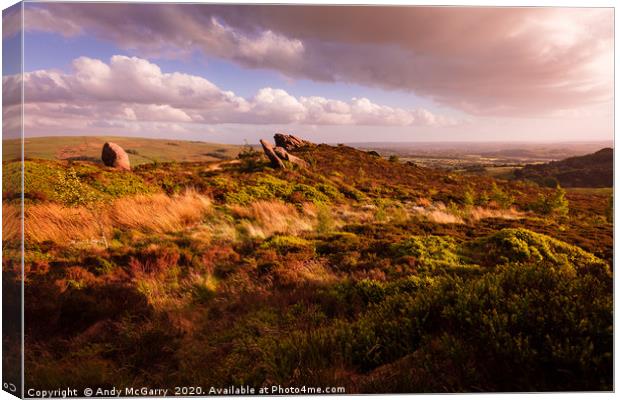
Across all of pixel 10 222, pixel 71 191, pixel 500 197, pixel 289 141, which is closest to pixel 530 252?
pixel 500 197

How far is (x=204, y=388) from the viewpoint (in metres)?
4.84

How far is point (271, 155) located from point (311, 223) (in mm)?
1677

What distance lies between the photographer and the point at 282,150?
7.11 meters

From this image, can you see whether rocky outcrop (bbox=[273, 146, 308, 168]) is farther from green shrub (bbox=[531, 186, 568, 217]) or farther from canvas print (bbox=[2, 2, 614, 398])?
green shrub (bbox=[531, 186, 568, 217])

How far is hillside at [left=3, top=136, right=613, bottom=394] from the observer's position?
4.07 metres

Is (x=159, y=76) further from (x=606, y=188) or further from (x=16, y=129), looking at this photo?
(x=606, y=188)

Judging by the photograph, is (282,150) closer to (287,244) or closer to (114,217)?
(287,244)

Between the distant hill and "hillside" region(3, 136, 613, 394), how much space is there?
0.21m

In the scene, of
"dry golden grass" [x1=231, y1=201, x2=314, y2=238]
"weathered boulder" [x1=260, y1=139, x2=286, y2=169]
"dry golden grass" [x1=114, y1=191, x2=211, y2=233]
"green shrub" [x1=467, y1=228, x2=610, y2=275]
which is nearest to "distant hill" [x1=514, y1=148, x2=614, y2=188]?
"green shrub" [x1=467, y1=228, x2=610, y2=275]

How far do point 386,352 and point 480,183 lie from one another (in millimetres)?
4334

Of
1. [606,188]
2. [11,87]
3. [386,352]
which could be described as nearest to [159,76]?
[11,87]

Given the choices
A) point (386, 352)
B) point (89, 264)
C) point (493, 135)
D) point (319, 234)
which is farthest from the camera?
point (319, 234)

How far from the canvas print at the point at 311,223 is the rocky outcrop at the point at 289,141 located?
65 millimetres

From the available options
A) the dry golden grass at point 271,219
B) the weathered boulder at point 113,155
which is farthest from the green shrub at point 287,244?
the weathered boulder at point 113,155
